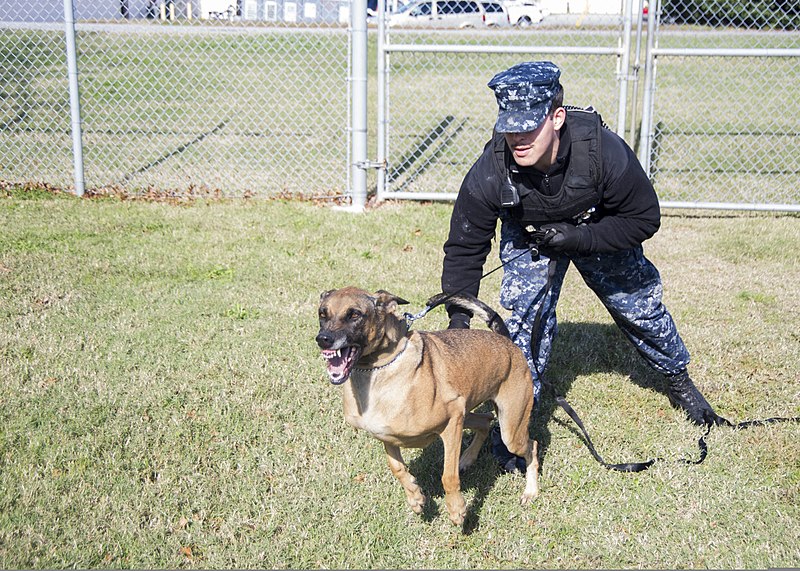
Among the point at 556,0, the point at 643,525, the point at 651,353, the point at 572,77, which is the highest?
the point at 556,0

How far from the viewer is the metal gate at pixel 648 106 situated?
28.4ft

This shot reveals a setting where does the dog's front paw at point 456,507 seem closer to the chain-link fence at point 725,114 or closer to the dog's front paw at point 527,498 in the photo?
the dog's front paw at point 527,498

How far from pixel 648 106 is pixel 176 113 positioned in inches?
310

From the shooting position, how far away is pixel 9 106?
12.7m

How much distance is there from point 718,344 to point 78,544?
437 cm

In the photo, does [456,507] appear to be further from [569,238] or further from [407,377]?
[569,238]

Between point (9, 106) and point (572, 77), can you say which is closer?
point (9, 106)

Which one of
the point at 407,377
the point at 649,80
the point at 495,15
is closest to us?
the point at 407,377

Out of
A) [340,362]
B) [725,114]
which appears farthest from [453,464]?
[725,114]

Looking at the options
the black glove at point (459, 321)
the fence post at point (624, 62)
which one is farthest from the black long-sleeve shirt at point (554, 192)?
the fence post at point (624, 62)

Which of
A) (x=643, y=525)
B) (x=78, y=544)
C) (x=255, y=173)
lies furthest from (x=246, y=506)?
(x=255, y=173)

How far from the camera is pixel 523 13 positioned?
10.0 metres

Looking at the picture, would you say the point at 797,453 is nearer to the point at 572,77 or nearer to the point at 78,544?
the point at 78,544

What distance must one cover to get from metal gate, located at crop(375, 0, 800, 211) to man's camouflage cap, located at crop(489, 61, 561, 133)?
4815 mm
